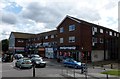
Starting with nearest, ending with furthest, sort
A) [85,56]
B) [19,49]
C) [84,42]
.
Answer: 1. [85,56]
2. [84,42]
3. [19,49]

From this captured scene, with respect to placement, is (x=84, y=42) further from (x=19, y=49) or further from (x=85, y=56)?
(x=19, y=49)

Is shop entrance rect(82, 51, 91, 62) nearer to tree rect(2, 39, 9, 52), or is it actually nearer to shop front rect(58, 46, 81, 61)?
shop front rect(58, 46, 81, 61)

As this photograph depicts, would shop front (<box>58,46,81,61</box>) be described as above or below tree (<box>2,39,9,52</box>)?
below

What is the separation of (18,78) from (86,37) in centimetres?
2607

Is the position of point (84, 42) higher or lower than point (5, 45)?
lower

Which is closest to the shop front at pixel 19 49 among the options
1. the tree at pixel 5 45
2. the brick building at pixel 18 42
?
the brick building at pixel 18 42

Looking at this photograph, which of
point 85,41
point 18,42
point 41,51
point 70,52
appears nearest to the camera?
point 85,41

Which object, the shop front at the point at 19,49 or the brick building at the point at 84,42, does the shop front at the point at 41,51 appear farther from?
the shop front at the point at 19,49

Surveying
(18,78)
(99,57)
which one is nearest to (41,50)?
(99,57)

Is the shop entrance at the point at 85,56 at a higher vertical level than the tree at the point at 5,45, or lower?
lower

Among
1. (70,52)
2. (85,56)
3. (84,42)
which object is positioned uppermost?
(84,42)

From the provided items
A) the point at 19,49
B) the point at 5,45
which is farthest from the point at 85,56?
the point at 5,45

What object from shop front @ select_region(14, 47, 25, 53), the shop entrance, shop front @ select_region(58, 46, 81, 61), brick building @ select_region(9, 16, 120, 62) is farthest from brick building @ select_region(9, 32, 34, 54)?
the shop entrance

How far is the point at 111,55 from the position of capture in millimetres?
48406
